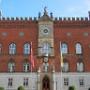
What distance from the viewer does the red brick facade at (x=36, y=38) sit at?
67000mm

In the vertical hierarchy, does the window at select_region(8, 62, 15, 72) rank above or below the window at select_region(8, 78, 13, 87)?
above

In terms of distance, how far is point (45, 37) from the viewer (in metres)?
67.4

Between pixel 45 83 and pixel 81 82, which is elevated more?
pixel 81 82

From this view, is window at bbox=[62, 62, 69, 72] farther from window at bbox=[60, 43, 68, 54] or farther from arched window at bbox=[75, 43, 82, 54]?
arched window at bbox=[75, 43, 82, 54]

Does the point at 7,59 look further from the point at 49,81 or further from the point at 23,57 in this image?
the point at 49,81

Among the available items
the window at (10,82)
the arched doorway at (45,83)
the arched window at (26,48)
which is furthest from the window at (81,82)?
the window at (10,82)

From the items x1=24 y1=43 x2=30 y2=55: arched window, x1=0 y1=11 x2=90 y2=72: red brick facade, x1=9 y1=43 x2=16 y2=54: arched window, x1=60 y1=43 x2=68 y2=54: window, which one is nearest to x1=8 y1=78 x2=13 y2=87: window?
x1=0 y1=11 x2=90 y2=72: red brick facade

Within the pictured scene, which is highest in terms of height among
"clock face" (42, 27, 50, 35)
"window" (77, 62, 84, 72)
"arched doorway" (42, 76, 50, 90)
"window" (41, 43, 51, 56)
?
"clock face" (42, 27, 50, 35)

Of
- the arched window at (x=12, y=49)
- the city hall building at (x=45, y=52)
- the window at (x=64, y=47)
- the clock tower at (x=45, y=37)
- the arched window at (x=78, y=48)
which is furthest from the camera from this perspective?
the window at (x=64, y=47)

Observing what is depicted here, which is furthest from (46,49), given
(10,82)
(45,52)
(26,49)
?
(10,82)

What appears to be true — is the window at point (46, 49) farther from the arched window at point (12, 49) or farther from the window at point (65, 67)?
the arched window at point (12, 49)

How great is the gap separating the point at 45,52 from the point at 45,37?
2383 mm

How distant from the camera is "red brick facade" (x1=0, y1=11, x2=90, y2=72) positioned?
67.0 metres

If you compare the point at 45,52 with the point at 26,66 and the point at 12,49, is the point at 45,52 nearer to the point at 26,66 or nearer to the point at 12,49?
the point at 26,66
